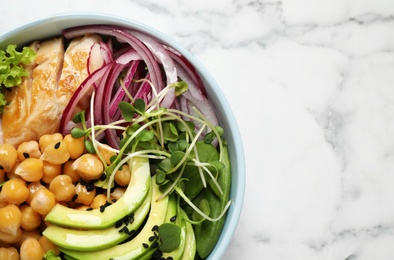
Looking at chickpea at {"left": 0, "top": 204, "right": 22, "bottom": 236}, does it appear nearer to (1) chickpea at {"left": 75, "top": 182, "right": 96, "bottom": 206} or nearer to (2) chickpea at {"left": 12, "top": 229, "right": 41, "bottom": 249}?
(2) chickpea at {"left": 12, "top": 229, "right": 41, "bottom": 249}

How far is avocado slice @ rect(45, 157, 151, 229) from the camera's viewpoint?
1.77m

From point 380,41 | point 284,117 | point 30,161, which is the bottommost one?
point 30,161

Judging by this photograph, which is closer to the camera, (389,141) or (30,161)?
(30,161)

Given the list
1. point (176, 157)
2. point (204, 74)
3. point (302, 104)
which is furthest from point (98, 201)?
point (302, 104)

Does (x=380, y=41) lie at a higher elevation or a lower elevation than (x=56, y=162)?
higher

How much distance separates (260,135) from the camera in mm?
2172

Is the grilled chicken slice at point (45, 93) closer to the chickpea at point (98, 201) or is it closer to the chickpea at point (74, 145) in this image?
the chickpea at point (74, 145)

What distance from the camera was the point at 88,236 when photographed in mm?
1772

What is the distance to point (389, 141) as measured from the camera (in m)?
2.25

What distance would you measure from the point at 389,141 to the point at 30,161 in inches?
48.0

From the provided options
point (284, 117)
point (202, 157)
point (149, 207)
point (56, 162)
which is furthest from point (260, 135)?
point (56, 162)

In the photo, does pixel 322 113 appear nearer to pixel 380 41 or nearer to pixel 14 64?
pixel 380 41

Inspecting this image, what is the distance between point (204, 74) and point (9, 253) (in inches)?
29.6

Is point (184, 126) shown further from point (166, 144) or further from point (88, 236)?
point (88, 236)
